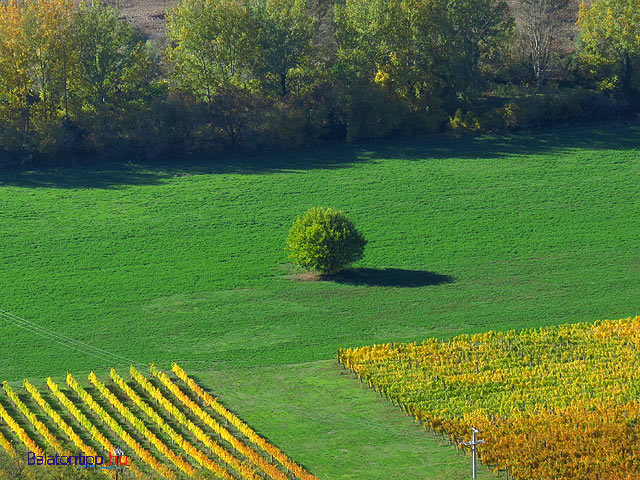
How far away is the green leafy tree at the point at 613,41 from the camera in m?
111

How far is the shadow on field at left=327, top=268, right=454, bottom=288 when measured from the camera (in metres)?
79.1

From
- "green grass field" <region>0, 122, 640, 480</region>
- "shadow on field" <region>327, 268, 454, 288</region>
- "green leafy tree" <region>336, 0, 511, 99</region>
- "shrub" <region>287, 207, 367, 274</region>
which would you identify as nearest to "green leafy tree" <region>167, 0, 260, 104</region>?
"green grass field" <region>0, 122, 640, 480</region>

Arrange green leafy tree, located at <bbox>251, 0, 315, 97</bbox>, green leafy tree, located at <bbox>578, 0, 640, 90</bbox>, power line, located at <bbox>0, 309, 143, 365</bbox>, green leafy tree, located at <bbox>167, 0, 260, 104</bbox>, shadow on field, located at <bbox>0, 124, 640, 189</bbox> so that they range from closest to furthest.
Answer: power line, located at <bbox>0, 309, 143, 365</bbox>, shadow on field, located at <bbox>0, 124, 640, 189</bbox>, green leafy tree, located at <bbox>167, 0, 260, 104</bbox>, green leafy tree, located at <bbox>251, 0, 315, 97</bbox>, green leafy tree, located at <bbox>578, 0, 640, 90</bbox>

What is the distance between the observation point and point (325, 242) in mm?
79312

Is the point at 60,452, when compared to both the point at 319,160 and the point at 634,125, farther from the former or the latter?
the point at 634,125

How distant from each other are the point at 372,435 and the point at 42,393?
59.4ft

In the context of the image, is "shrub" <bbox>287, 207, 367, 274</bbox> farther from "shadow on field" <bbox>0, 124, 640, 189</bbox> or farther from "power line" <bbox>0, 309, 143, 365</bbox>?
"shadow on field" <bbox>0, 124, 640, 189</bbox>

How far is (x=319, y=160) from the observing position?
106 metres

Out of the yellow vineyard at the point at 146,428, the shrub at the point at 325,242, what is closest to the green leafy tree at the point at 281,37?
the shrub at the point at 325,242

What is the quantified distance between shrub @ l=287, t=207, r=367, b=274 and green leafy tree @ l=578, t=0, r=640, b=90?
140 ft

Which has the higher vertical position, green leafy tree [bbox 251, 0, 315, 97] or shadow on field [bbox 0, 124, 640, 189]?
green leafy tree [bbox 251, 0, 315, 97]

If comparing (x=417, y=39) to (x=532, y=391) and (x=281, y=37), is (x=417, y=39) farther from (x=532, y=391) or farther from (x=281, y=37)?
(x=532, y=391)

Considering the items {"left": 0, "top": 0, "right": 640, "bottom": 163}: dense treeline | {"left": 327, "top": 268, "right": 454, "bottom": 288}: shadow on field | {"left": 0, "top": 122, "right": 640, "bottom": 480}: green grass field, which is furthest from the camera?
{"left": 0, "top": 0, "right": 640, "bottom": 163}: dense treeline

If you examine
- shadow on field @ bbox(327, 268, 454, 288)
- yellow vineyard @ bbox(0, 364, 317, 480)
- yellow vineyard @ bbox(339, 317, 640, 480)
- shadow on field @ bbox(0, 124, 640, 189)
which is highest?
shadow on field @ bbox(0, 124, 640, 189)
